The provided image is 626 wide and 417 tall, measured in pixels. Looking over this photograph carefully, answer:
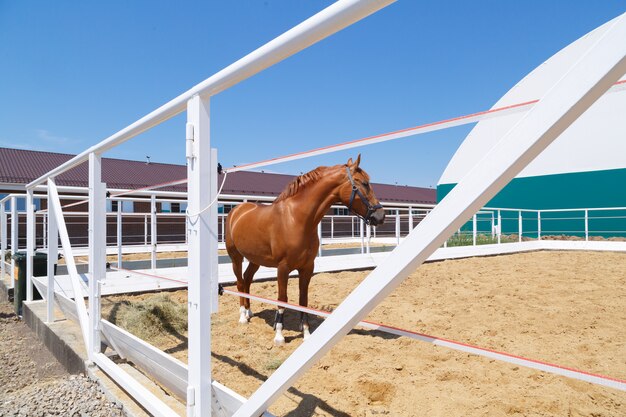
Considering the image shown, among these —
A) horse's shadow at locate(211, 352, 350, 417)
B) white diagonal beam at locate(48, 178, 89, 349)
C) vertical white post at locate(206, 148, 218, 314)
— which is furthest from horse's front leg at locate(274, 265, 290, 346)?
vertical white post at locate(206, 148, 218, 314)

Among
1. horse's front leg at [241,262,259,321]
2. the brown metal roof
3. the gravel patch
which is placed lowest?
the gravel patch

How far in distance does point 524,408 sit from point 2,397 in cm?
316

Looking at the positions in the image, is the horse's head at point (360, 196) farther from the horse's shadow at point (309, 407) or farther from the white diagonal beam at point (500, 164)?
the white diagonal beam at point (500, 164)

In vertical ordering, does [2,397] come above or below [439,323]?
below

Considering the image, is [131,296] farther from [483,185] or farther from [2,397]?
[483,185]

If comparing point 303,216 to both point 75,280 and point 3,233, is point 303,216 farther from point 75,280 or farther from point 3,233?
point 3,233

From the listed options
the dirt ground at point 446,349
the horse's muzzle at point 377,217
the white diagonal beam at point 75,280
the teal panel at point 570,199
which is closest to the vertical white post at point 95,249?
the white diagonal beam at point 75,280

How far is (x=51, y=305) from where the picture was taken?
3365 mm

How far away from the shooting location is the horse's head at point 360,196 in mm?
2826

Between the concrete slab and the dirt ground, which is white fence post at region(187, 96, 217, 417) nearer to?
the concrete slab


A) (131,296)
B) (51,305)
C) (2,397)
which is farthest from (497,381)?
(131,296)

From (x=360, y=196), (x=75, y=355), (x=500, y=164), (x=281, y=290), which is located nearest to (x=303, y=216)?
(x=360, y=196)

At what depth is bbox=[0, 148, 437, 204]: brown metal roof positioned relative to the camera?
1370 centimetres

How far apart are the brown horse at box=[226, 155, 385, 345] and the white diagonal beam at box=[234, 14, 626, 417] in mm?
1953
